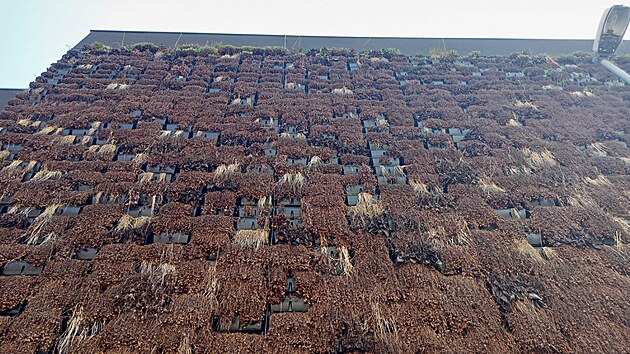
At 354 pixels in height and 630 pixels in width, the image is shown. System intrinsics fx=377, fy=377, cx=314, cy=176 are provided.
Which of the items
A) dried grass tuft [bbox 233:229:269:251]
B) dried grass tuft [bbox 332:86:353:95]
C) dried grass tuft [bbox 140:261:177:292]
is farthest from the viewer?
dried grass tuft [bbox 332:86:353:95]

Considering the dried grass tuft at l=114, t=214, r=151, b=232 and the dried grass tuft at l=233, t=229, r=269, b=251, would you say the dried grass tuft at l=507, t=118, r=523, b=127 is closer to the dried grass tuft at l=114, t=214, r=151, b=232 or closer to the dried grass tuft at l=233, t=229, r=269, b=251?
the dried grass tuft at l=233, t=229, r=269, b=251

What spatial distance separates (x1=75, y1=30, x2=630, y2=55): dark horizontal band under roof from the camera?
6.41 metres

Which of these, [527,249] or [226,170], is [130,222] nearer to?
[226,170]

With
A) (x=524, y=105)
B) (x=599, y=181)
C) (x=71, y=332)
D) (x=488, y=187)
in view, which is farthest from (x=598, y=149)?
(x=71, y=332)

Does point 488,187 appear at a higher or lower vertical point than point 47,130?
lower

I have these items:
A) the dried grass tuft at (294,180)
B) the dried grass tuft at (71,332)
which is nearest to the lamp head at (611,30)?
the dried grass tuft at (294,180)

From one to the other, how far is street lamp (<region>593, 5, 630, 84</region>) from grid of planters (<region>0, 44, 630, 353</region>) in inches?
30.8

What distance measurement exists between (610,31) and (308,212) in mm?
5956

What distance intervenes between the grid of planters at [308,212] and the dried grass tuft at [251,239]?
0.01 meters

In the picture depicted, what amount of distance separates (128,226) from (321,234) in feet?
4.94

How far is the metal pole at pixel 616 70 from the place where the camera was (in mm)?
5320

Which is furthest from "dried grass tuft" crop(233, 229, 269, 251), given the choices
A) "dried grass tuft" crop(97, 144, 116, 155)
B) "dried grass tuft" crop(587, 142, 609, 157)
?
"dried grass tuft" crop(587, 142, 609, 157)

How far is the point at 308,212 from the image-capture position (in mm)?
3166

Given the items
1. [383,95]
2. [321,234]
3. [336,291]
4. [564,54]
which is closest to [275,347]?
[336,291]
